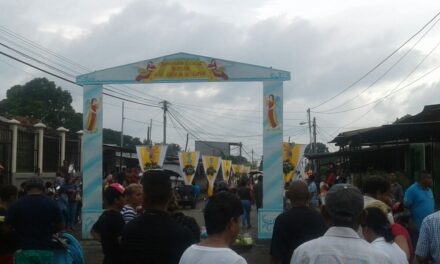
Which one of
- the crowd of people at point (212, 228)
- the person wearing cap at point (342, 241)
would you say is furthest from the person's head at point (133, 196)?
the person wearing cap at point (342, 241)

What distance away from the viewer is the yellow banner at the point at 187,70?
1639cm

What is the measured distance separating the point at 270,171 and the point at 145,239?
40.9 ft

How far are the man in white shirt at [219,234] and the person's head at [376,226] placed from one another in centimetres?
121

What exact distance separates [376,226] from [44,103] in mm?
59066

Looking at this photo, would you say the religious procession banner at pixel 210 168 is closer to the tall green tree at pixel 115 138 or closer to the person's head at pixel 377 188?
the person's head at pixel 377 188

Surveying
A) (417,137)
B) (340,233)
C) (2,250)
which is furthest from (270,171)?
(340,233)

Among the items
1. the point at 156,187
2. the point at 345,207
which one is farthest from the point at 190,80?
the point at 345,207

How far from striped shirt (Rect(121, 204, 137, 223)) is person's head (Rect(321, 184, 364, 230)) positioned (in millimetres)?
3392

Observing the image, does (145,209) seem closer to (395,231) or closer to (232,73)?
(395,231)

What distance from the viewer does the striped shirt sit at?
21.5 ft

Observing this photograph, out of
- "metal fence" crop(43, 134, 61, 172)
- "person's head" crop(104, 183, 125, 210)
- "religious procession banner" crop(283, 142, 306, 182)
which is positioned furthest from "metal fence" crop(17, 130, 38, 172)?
"person's head" crop(104, 183, 125, 210)

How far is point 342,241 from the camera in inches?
134

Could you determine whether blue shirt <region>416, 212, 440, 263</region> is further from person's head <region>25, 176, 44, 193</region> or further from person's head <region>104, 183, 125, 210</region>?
person's head <region>25, 176, 44, 193</region>

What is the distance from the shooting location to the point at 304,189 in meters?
6.17
